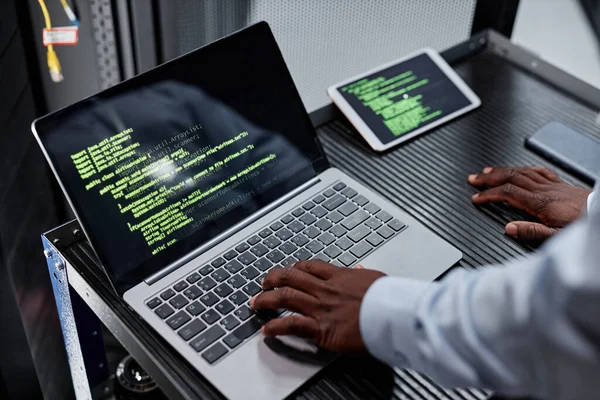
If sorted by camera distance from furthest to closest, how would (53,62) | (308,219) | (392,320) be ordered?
(53,62)
(308,219)
(392,320)

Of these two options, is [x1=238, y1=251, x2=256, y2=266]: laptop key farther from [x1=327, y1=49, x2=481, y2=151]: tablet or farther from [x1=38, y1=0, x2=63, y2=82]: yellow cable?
[x1=38, y1=0, x2=63, y2=82]: yellow cable

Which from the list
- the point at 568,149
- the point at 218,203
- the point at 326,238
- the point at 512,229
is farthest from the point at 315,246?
the point at 568,149

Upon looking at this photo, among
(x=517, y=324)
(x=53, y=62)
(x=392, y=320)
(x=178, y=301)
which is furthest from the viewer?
(x=53, y=62)

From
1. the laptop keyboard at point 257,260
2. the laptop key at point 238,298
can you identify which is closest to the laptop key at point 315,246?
the laptop keyboard at point 257,260

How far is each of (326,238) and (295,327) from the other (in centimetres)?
16

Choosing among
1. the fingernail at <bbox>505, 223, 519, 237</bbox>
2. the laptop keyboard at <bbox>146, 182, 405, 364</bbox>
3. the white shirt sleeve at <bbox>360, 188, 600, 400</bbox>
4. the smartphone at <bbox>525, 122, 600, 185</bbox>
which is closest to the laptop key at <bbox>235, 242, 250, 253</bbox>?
the laptop keyboard at <bbox>146, 182, 405, 364</bbox>

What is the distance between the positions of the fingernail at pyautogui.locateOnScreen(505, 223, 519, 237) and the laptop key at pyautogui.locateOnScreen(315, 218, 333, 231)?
22cm

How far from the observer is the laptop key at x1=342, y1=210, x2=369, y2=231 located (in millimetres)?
820

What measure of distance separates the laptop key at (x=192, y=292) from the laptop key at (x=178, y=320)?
0.02 m

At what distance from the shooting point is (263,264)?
0.77 m

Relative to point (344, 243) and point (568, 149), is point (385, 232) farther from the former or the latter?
point (568, 149)

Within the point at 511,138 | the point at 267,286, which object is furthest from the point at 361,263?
the point at 511,138

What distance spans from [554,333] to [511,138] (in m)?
0.60

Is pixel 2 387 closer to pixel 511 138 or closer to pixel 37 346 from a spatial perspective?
pixel 37 346
